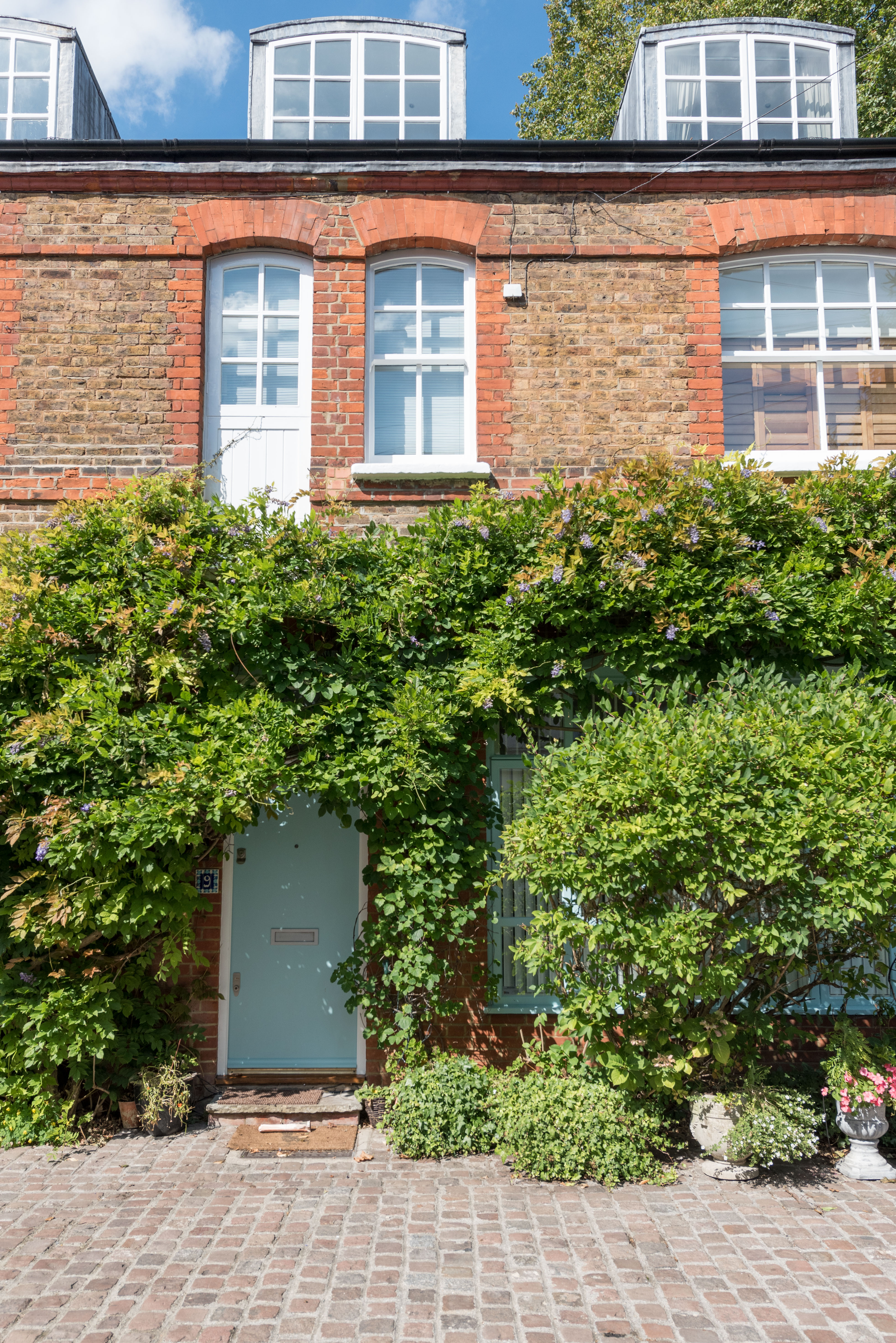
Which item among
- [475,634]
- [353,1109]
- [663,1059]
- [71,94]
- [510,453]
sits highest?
[71,94]

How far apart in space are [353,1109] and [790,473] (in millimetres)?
6084

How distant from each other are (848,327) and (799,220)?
1023 mm

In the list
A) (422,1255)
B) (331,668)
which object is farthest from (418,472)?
(422,1255)

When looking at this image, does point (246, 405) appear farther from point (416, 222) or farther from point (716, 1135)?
point (716, 1135)

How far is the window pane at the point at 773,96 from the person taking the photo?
8.70 metres

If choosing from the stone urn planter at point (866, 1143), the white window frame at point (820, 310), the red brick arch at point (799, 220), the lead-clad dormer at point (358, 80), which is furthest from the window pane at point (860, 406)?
the stone urn planter at point (866, 1143)

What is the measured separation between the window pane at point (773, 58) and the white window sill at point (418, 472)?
5.37 metres

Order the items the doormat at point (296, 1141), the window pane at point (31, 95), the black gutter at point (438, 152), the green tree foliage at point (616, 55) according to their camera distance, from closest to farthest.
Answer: the doormat at point (296, 1141) < the black gutter at point (438, 152) < the window pane at point (31, 95) < the green tree foliage at point (616, 55)

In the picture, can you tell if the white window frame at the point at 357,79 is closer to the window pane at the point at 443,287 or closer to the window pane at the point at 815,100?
the window pane at the point at 443,287

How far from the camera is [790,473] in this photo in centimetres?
738

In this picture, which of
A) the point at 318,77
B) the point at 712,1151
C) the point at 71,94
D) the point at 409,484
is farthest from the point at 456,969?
the point at 71,94

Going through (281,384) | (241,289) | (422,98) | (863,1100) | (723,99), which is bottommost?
(863,1100)

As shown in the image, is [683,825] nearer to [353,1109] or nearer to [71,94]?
[353,1109]

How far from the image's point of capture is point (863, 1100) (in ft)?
17.6
